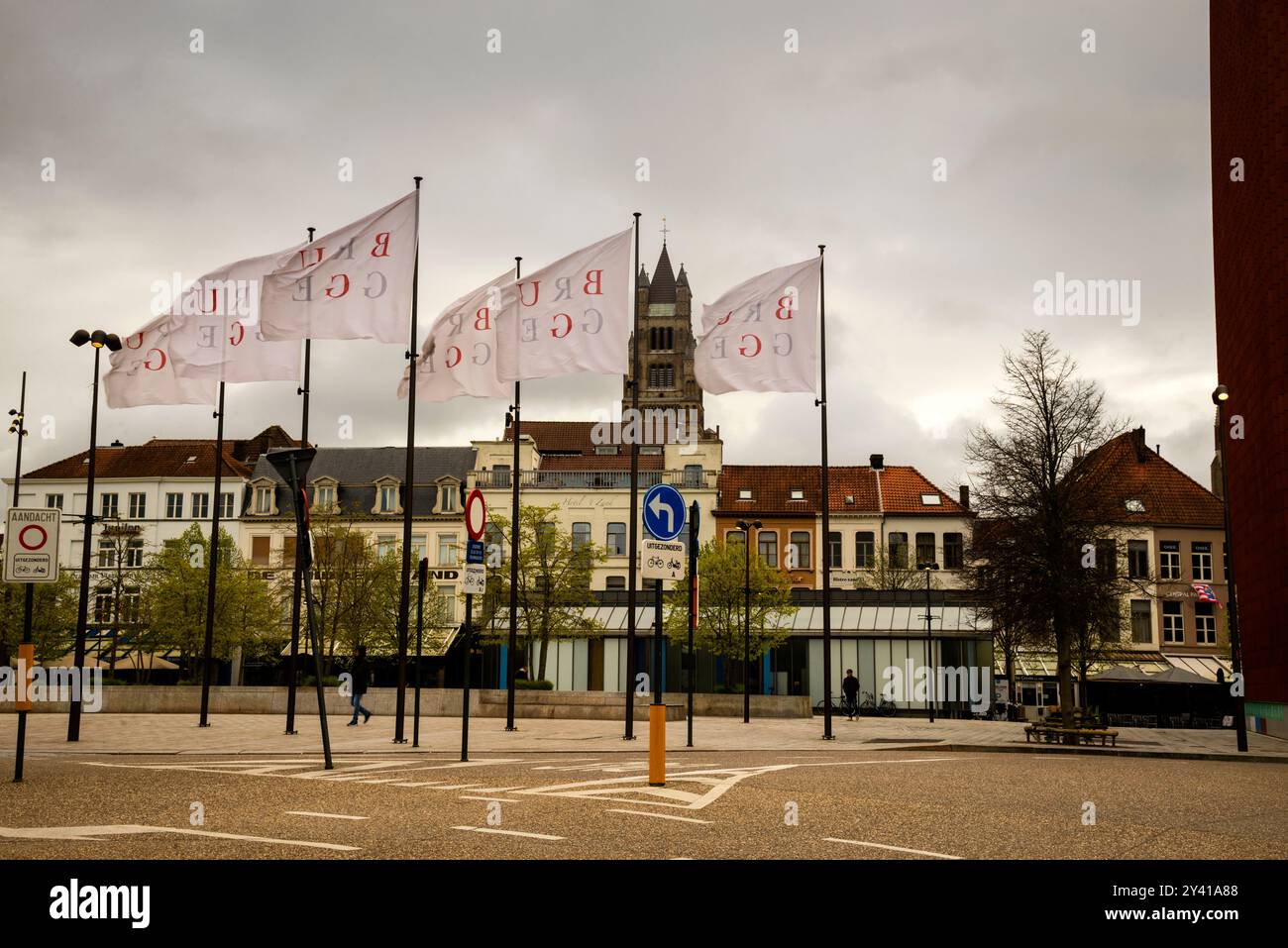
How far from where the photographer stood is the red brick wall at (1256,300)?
1184 inches

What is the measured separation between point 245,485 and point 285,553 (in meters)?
9.57

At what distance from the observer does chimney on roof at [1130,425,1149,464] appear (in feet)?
229

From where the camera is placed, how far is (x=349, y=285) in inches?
886

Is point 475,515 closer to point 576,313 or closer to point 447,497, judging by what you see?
point 576,313

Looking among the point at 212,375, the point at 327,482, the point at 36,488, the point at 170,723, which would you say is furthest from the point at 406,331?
the point at 36,488

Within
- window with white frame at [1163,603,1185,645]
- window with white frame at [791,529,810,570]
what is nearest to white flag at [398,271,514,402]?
Answer: window with white frame at [791,529,810,570]

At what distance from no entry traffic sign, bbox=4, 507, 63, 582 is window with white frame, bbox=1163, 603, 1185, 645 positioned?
6101 cm

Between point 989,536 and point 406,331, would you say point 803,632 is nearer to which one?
point 989,536

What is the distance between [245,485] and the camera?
237 feet

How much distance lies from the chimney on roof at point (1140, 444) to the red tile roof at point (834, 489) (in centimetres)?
1185

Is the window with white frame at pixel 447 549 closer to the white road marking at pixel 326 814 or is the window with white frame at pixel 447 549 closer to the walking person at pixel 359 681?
the walking person at pixel 359 681

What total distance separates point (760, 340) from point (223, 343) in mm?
11414

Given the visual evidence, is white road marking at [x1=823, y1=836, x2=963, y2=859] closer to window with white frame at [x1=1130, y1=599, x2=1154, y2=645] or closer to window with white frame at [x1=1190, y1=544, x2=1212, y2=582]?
window with white frame at [x1=1130, y1=599, x2=1154, y2=645]

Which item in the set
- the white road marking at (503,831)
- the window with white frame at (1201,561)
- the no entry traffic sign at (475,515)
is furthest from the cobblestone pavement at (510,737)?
the window with white frame at (1201,561)
